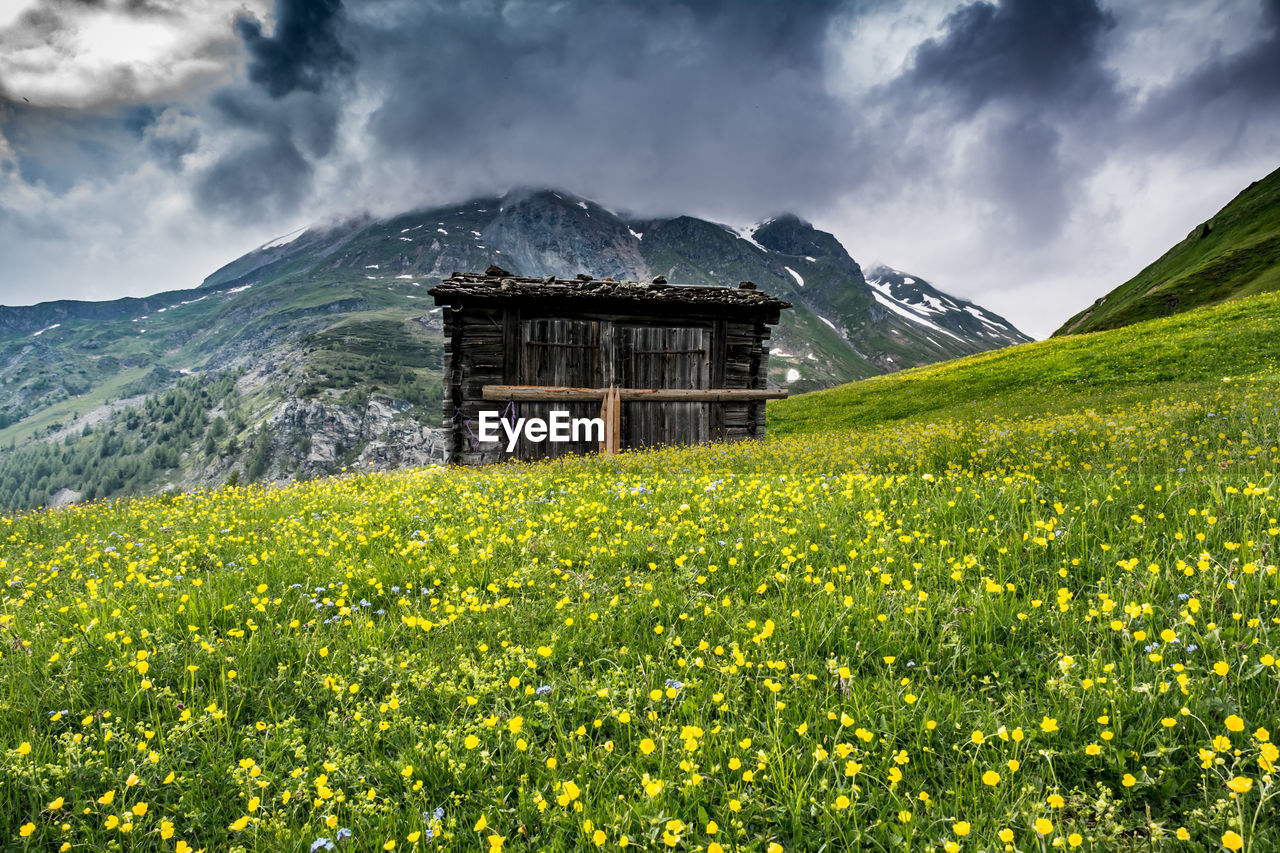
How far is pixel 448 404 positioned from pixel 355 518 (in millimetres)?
12308

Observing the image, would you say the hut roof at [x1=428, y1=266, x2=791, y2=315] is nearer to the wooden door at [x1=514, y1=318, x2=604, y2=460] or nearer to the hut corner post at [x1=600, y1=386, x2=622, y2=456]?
the wooden door at [x1=514, y1=318, x2=604, y2=460]

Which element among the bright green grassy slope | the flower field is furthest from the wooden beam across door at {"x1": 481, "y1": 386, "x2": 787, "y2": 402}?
the flower field

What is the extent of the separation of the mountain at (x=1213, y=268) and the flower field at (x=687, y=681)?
6728 centimetres

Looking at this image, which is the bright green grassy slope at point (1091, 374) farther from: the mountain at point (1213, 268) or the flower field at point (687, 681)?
the mountain at point (1213, 268)

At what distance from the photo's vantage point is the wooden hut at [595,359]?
60.3 ft

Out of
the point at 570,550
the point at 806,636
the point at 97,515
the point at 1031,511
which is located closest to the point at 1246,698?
the point at 806,636

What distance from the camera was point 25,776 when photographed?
2723 mm

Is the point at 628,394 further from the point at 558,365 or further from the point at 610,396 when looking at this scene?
the point at 558,365

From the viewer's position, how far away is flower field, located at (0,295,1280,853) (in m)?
2.33

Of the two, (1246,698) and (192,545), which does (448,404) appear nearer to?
(192,545)

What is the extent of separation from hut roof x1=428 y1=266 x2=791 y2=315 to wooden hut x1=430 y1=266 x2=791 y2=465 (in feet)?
0.13

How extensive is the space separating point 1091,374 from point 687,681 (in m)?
27.7

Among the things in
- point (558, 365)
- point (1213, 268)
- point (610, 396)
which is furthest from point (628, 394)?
point (1213, 268)

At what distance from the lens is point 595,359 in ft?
63.0
